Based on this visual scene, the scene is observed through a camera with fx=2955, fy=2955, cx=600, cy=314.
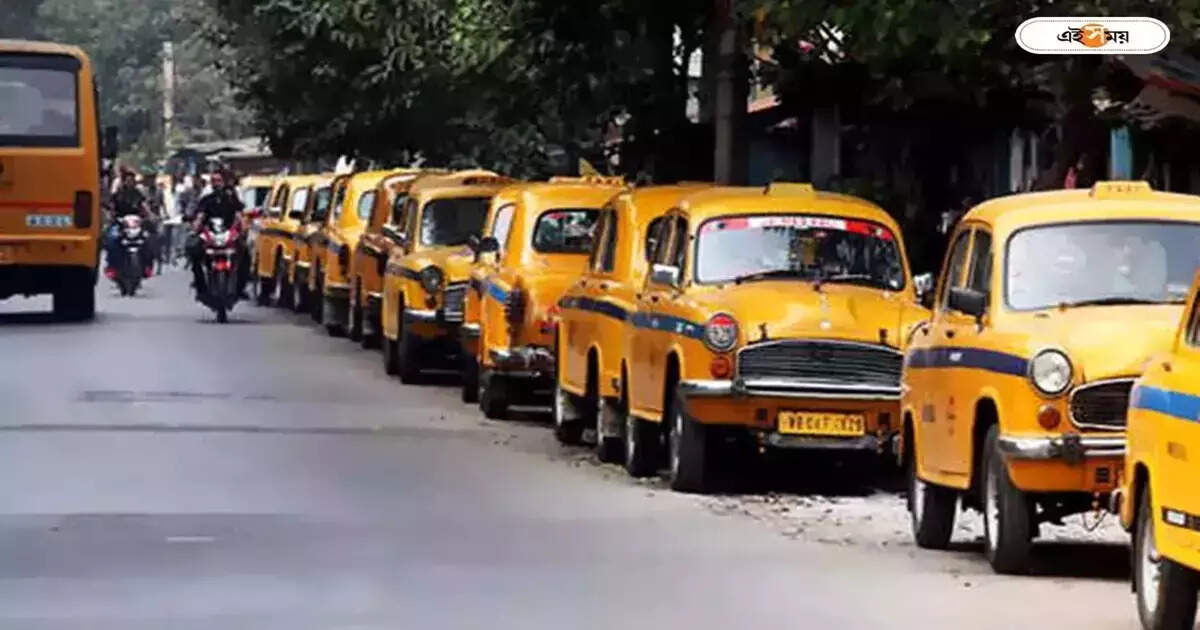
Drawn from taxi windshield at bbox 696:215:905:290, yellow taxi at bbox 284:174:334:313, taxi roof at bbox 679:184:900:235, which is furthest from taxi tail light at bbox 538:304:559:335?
yellow taxi at bbox 284:174:334:313

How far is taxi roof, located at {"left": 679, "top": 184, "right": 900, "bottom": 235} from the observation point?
18.5m

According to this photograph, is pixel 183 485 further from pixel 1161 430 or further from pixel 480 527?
pixel 1161 430

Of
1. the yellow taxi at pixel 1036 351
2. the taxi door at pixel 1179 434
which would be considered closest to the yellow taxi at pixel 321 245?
the yellow taxi at pixel 1036 351

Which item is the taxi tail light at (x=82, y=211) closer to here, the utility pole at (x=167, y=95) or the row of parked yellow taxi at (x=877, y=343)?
the row of parked yellow taxi at (x=877, y=343)

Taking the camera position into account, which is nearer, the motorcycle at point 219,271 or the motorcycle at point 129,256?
the motorcycle at point 219,271

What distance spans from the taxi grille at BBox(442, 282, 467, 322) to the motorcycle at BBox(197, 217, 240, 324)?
35.8 ft

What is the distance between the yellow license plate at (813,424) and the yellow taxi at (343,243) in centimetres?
1757

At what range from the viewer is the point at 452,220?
2902 cm

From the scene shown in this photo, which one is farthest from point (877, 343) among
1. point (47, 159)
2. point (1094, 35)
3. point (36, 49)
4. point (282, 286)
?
point (282, 286)

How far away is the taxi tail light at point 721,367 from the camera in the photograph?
1723 centimetres

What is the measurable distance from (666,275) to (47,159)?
18.4m

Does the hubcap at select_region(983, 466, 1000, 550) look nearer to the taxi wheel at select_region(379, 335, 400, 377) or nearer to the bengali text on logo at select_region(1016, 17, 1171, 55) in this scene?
the bengali text on logo at select_region(1016, 17, 1171, 55)

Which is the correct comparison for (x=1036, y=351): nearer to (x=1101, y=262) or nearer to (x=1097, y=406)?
(x=1097, y=406)

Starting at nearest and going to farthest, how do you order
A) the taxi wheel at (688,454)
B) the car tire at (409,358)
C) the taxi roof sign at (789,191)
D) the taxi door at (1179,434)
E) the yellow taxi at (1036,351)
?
the taxi door at (1179,434)
the yellow taxi at (1036,351)
the taxi wheel at (688,454)
the taxi roof sign at (789,191)
the car tire at (409,358)
